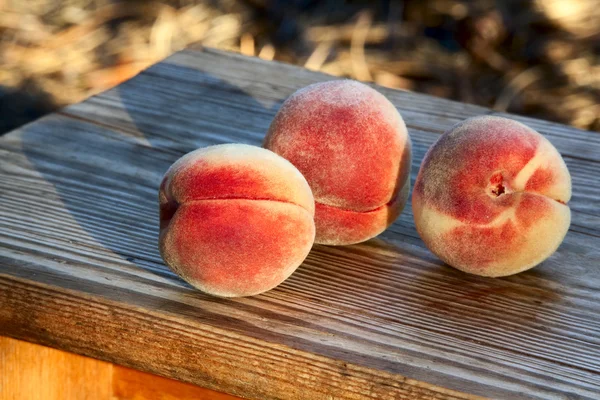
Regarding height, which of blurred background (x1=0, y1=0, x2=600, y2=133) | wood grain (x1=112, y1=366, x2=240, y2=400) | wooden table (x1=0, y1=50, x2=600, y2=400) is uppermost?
wooden table (x1=0, y1=50, x2=600, y2=400)

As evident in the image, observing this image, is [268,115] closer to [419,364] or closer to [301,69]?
[301,69]

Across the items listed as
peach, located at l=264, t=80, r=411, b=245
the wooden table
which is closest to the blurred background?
the wooden table

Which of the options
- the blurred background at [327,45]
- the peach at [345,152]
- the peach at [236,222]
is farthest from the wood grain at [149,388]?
the blurred background at [327,45]

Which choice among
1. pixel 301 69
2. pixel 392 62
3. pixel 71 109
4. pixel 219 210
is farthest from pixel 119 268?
pixel 392 62

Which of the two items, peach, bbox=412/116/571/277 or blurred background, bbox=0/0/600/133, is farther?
blurred background, bbox=0/0/600/133

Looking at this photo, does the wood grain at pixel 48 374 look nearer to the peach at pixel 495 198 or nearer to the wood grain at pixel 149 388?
the wood grain at pixel 149 388

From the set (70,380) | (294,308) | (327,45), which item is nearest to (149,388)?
(70,380)

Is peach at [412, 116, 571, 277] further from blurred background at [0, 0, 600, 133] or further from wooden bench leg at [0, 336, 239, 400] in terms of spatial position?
blurred background at [0, 0, 600, 133]
